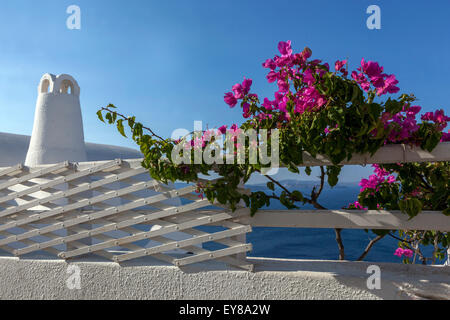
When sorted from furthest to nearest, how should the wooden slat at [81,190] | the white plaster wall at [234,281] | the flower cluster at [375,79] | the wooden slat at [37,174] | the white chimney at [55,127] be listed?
the white chimney at [55,127] → the wooden slat at [37,174] → the wooden slat at [81,190] → the white plaster wall at [234,281] → the flower cluster at [375,79]

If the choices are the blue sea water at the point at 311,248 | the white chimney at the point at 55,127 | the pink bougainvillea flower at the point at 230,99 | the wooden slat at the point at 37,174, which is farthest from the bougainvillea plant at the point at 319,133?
the blue sea water at the point at 311,248

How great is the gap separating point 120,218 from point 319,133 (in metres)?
1.50

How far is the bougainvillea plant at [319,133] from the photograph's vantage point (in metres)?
1.63

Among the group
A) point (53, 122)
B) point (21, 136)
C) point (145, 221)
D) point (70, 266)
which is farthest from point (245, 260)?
point (21, 136)

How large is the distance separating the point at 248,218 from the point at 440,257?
1980 millimetres

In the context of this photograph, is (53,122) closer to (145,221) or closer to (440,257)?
(145,221)

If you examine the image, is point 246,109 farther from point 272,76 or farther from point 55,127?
point 55,127

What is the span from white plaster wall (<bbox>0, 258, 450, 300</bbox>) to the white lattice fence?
90 mm

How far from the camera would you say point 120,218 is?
2295 mm

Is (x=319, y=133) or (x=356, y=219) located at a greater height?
(x=319, y=133)

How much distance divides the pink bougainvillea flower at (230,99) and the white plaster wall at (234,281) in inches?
41.2

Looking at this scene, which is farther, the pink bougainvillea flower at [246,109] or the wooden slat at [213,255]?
the wooden slat at [213,255]

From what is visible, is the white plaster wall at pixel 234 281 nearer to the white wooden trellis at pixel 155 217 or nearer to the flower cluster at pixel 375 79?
the white wooden trellis at pixel 155 217

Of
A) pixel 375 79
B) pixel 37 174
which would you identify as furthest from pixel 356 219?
pixel 37 174
